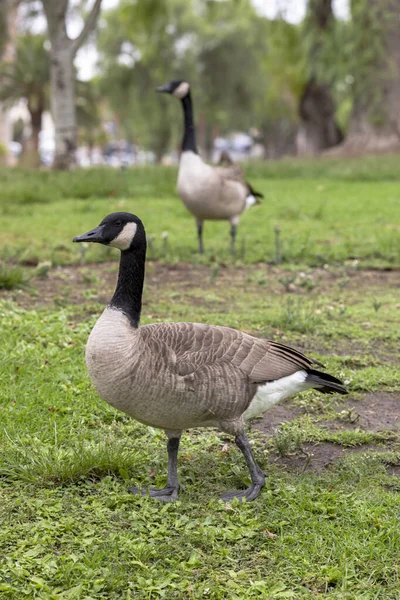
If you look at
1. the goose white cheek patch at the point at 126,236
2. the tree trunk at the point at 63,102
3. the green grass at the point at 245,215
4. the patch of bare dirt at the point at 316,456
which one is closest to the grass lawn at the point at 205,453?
the patch of bare dirt at the point at 316,456

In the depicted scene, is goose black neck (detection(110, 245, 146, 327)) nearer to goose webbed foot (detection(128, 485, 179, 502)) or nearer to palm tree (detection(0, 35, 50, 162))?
goose webbed foot (detection(128, 485, 179, 502))

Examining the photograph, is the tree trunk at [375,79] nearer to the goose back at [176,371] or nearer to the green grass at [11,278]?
the green grass at [11,278]

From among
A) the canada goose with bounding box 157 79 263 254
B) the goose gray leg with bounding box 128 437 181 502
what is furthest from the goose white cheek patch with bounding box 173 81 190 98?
the goose gray leg with bounding box 128 437 181 502

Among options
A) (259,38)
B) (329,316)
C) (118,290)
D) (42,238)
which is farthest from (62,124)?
(259,38)

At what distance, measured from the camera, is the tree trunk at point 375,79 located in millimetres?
17625

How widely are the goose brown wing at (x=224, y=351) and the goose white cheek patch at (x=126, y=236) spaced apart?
45cm

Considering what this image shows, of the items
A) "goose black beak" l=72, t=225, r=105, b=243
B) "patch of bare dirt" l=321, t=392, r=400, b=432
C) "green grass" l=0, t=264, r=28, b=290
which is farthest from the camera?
"green grass" l=0, t=264, r=28, b=290

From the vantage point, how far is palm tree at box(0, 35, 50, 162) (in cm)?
3112

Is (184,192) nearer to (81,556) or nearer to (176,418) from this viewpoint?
(176,418)

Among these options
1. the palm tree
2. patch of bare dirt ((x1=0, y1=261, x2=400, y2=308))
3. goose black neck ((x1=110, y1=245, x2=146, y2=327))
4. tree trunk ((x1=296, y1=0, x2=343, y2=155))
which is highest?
the palm tree

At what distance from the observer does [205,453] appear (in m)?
4.37

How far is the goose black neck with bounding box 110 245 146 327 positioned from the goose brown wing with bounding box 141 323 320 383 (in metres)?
0.13

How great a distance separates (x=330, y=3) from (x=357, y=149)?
4.26 meters

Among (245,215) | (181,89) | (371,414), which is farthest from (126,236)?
(245,215)
